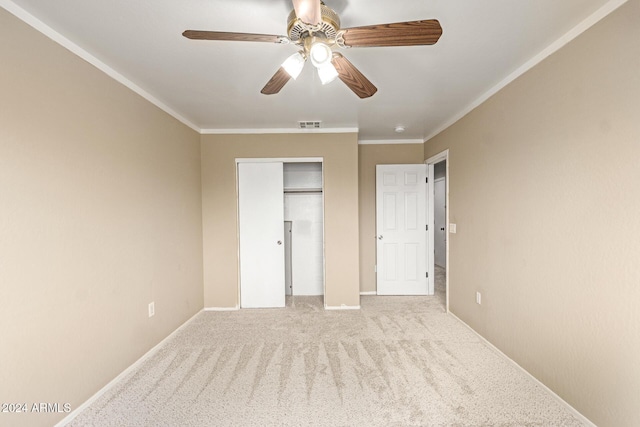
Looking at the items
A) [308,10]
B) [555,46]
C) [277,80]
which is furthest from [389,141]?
[308,10]

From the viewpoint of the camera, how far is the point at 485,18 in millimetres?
1430

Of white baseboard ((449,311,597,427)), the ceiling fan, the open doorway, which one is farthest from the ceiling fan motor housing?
the open doorway

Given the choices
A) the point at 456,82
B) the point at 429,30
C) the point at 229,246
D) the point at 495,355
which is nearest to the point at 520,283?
the point at 495,355

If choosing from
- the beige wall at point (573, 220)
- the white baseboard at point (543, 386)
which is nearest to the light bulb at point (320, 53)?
the beige wall at point (573, 220)

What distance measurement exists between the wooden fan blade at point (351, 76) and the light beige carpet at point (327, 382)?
6.67 ft

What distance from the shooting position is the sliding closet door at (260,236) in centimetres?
332

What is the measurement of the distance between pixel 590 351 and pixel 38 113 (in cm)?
338

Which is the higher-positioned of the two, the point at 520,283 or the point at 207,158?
the point at 207,158

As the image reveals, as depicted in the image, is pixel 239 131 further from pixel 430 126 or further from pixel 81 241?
pixel 430 126

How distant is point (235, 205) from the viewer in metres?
3.29

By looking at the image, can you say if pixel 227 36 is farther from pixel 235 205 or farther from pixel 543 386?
pixel 543 386

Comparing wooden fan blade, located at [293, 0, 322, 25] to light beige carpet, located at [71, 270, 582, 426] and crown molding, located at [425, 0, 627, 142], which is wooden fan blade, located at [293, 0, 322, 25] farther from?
light beige carpet, located at [71, 270, 582, 426]

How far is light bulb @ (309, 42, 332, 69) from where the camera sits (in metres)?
1.17

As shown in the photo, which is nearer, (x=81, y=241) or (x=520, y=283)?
(x=81, y=241)
